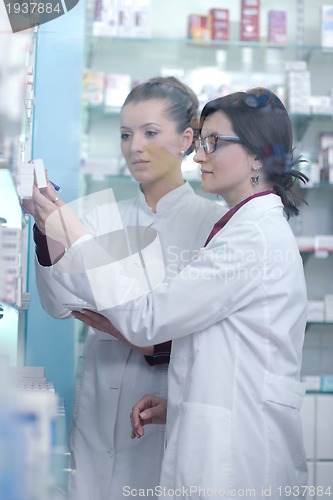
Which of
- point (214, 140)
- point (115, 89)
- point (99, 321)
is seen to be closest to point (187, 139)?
point (214, 140)

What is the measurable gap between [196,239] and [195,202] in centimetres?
12

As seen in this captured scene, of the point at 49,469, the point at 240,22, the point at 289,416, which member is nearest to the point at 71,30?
the point at 240,22

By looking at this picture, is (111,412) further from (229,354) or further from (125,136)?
(125,136)

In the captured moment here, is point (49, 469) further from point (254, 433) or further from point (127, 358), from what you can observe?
point (127, 358)

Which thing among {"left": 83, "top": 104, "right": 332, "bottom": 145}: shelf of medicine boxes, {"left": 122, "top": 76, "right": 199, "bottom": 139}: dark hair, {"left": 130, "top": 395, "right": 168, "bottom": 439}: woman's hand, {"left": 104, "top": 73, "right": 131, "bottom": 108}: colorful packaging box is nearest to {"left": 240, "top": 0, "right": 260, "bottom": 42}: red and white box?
{"left": 83, "top": 104, "right": 332, "bottom": 145}: shelf of medicine boxes

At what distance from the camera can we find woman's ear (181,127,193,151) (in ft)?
6.91

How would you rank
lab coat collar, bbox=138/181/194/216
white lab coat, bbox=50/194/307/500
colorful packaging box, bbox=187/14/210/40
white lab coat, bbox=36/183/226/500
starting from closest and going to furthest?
white lab coat, bbox=50/194/307/500 → white lab coat, bbox=36/183/226/500 → lab coat collar, bbox=138/181/194/216 → colorful packaging box, bbox=187/14/210/40

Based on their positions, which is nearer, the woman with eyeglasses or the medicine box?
the woman with eyeglasses

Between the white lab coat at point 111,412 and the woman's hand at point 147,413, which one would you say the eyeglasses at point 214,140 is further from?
the woman's hand at point 147,413

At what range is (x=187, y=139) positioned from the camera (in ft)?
6.93

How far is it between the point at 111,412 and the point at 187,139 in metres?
0.77

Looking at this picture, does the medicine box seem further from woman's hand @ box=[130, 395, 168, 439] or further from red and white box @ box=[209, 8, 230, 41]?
woman's hand @ box=[130, 395, 168, 439]

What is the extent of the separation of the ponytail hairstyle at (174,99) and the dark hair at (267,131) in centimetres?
32

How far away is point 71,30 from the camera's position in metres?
2.76
